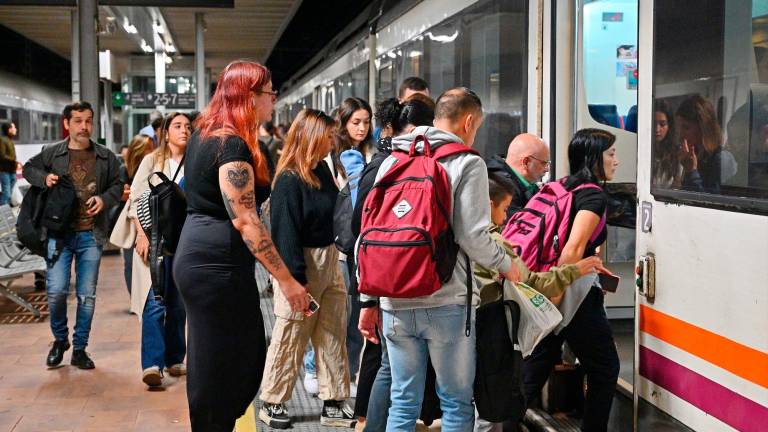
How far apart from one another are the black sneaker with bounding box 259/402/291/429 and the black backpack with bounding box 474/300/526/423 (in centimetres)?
164

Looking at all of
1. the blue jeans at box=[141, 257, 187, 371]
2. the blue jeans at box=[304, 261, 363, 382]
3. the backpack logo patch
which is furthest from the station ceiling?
the backpack logo patch

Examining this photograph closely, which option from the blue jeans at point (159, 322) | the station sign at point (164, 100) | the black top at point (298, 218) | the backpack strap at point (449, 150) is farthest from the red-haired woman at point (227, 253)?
the station sign at point (164, 100)

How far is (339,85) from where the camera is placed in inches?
541

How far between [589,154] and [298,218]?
1.51 metres

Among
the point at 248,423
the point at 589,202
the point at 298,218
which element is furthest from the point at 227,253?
the point at 248,423

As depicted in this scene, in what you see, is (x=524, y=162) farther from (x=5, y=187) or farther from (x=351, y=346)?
(x=5, y=187)

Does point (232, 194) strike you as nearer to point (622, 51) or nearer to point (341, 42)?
point (622, 51)

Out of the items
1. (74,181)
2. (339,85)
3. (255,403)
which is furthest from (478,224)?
(339,85)

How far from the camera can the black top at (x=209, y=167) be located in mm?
3625

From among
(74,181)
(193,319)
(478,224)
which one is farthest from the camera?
(74,181)

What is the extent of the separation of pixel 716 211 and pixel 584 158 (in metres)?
1.21

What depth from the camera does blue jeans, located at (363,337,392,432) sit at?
13.8 feet

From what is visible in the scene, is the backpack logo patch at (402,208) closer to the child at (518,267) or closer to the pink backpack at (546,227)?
the child at (518,267)

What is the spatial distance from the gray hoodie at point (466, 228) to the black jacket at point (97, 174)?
352cm
